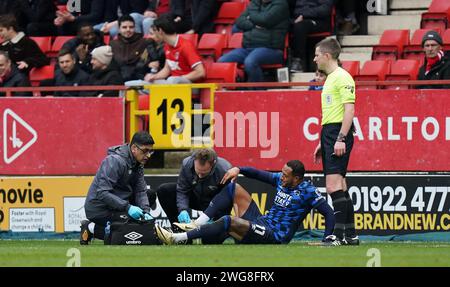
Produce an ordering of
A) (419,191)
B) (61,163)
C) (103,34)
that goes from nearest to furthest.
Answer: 1. (419,191)
2. (61,163)
3. (103,34)

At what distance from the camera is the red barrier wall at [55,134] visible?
1753 centimetres

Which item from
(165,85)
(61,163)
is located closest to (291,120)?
(165,85)

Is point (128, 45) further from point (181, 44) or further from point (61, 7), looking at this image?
point (61, 7)

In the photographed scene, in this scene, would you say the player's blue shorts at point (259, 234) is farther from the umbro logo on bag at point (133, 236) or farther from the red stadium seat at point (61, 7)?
the red stadium seat at point (61, 7)

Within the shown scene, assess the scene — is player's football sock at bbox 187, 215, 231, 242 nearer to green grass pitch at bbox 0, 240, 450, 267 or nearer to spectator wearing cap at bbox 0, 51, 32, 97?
green grass pitch at bbox 0, 240, 450, 267

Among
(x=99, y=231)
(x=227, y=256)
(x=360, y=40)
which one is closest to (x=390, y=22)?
(x=360, y=40)

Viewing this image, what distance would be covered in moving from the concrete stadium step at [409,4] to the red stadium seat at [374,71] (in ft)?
6.16

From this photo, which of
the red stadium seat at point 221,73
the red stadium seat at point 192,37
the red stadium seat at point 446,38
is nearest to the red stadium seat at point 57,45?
the red stadium seat at point 192,37

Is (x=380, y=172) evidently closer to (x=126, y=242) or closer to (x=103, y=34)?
(x=126, y=242)

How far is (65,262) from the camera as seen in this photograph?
39.0 ft

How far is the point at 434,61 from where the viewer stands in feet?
56.1

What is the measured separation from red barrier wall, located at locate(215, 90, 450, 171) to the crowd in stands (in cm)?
76

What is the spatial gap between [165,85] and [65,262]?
18.8 feet

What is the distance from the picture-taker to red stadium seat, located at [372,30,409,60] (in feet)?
62.2
